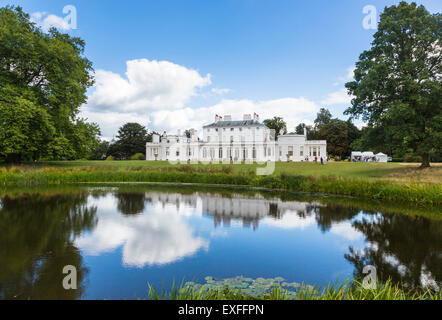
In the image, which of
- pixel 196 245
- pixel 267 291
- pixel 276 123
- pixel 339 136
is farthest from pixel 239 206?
pixel 276 123

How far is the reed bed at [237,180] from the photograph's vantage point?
12.2m

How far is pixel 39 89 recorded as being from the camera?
21.7 metres

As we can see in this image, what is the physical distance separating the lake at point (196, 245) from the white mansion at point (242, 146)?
102 feet

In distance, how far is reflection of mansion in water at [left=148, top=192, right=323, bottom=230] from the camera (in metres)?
9.24

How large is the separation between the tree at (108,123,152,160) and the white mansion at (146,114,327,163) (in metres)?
14.4

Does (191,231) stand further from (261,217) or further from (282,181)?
(282,181)

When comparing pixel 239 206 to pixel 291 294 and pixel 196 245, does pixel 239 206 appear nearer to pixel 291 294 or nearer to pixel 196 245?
pixel 196 245

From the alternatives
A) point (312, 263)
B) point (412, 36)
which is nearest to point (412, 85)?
point (412, 36)

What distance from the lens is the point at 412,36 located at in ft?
62.4

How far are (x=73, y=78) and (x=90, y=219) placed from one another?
1850 cm

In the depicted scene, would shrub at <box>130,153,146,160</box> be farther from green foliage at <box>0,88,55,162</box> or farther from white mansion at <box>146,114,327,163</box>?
green foliage at <box>0,88,55,162</box>

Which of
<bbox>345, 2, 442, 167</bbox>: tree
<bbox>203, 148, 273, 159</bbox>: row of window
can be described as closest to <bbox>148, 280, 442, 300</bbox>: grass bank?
<bbox>345, 2, 442, 167</bbox>: tree

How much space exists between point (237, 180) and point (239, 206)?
701 cm

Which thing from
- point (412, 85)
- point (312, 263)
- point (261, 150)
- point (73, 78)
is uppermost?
point (73, 78)
